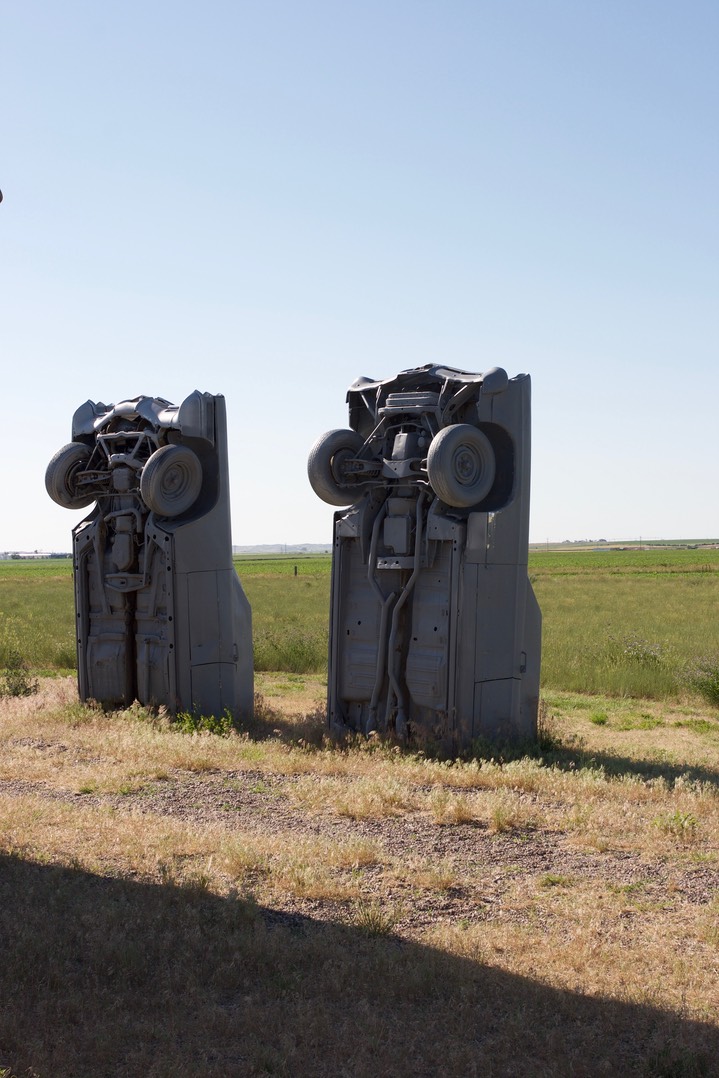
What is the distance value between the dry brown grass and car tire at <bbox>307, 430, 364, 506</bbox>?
10.00 feet

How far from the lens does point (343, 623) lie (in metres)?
12.3

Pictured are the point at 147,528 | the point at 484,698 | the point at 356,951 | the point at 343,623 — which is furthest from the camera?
the point at 147,528

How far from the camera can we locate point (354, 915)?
6066mm

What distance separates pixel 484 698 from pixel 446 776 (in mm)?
1714

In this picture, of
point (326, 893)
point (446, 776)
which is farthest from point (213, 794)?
point (326, 893)

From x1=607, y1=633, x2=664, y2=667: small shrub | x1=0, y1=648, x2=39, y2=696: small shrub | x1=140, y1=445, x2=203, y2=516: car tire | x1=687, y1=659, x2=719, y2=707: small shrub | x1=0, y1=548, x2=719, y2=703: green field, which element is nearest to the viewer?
x1=140, y1=445, x2=203, y2=516: car tire

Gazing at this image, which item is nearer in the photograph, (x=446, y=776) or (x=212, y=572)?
(x=446, y=776)

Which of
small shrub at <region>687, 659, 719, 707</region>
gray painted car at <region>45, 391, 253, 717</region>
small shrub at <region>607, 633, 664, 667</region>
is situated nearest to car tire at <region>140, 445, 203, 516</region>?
gray painted car at <region>45, 391, 253, 717</region>

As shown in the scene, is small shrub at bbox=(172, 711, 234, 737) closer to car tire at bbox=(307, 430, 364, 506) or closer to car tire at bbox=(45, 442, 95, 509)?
car tire at bbox=(307, 430, 364, 506)

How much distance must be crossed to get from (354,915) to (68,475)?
29.7 feet

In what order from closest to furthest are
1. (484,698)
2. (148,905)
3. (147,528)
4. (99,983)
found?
(99,983) < (148,905) < (484,698) < (147,528)

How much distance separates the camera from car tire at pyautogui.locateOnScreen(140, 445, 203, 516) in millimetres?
12781

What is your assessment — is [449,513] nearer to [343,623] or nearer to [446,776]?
[343,623]

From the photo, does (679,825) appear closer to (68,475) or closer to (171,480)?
(171,480)
